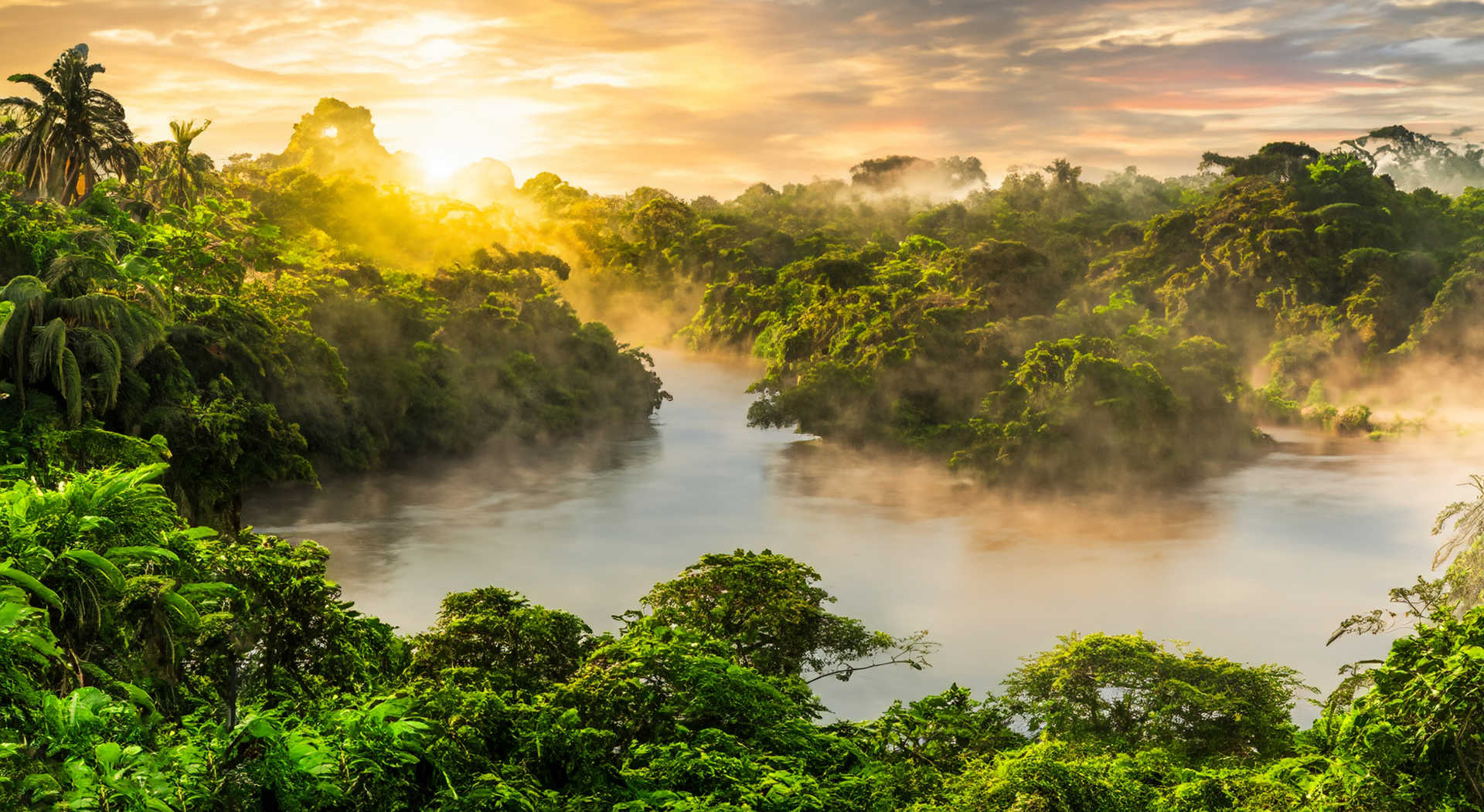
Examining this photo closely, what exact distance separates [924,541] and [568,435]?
1943 centimetres

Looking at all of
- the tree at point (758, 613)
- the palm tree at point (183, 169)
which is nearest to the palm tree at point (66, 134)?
the palm tree at point (183, 169)

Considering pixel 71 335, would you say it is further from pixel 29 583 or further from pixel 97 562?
pixel 29 583

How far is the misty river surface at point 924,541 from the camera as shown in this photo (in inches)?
1053

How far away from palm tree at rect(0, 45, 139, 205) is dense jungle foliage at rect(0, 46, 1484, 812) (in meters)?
0.09

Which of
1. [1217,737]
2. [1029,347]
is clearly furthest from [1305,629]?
[1029,347]

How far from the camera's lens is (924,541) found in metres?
33.3

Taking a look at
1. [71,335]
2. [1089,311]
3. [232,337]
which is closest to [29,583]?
[71,335]

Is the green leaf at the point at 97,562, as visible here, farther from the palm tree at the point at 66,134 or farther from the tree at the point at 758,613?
the palm tree at the point at 66,134

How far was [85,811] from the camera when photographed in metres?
5.73

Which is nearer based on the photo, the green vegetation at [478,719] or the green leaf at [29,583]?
the green leaf at [29,583]

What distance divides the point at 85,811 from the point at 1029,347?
4070cm

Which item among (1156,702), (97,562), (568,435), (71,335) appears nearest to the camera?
(97,562)

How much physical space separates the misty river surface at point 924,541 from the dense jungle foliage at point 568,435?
5.06ft

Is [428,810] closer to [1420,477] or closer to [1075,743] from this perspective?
[1075,743]
